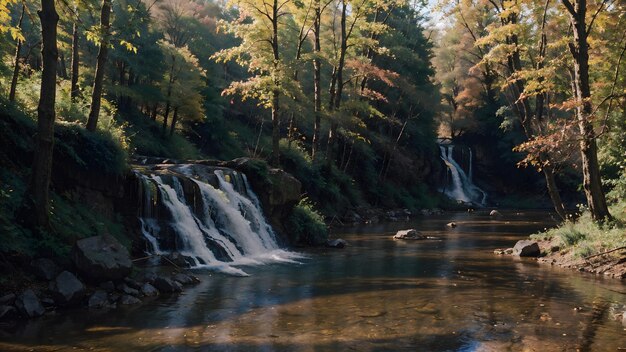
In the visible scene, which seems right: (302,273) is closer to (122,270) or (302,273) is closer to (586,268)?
(122,270)

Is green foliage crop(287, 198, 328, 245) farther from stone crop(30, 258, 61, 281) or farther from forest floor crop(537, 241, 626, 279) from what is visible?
stone crop(30, 258, 61, 281)

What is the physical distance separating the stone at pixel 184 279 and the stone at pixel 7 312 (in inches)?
139

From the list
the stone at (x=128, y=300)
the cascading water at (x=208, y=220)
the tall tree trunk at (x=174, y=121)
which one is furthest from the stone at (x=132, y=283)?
the tall tree trunk at (x=174, y=121)

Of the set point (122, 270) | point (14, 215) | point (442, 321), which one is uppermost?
point (14, 215)

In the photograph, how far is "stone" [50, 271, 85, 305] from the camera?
8828 millimetres

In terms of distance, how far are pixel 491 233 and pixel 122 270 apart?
1919 cm

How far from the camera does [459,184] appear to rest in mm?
49062

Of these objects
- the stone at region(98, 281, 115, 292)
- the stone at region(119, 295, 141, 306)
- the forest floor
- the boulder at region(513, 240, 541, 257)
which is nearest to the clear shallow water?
the stone at region(119, 295, 141, 306)

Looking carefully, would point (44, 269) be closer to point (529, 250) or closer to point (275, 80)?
point (529, 250)

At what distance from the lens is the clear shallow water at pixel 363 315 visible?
731cm

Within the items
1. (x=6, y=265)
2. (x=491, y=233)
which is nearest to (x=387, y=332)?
(x=6, y=265)

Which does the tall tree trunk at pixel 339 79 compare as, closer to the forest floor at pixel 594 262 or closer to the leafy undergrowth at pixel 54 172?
the forest floor at pixel 594 262

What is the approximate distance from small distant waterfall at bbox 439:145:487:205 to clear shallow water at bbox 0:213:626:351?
3356 cm

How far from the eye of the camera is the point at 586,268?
13.7 metres
